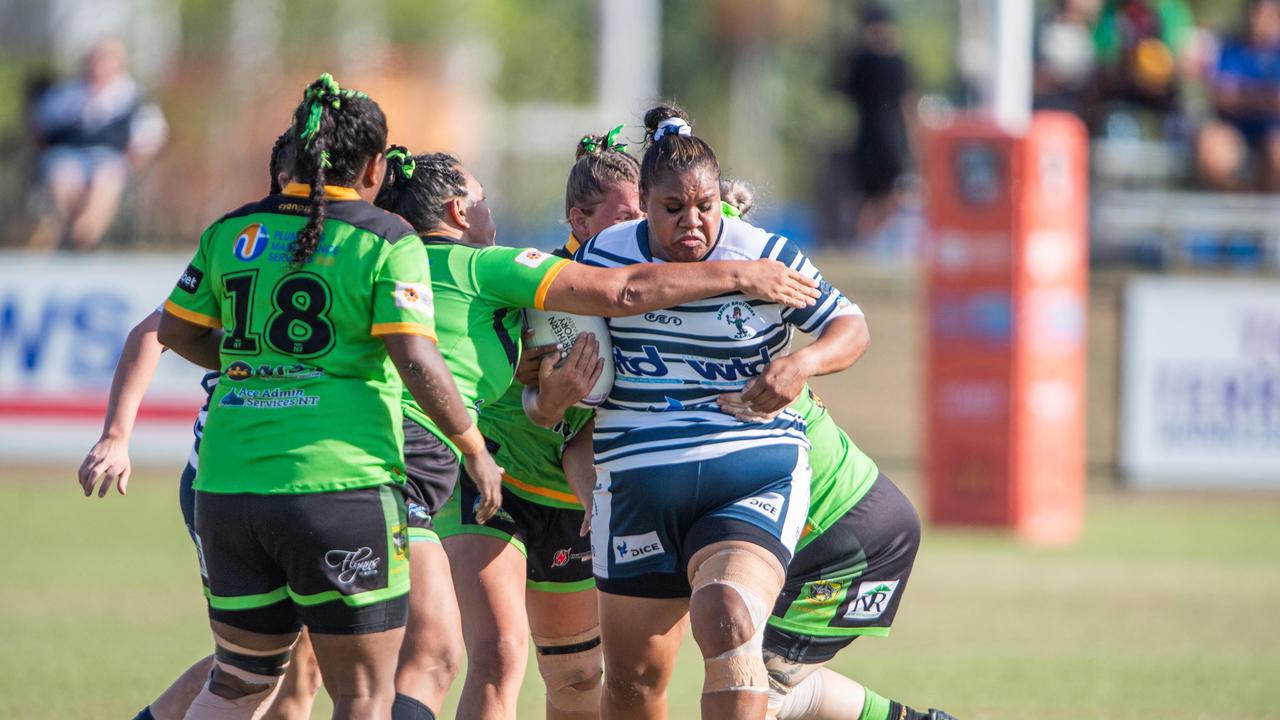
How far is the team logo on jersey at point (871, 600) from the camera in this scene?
17.3ft

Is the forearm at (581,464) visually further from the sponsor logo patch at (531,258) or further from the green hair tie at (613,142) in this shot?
the green hair tie at (613,142)

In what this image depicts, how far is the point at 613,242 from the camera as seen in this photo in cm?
510

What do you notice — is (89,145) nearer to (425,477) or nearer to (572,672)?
(572,672)

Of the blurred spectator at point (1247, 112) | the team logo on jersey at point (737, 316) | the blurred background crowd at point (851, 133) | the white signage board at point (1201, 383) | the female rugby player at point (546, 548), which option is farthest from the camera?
the blurred background crowd at point (851, 133)

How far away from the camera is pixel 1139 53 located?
653 inches

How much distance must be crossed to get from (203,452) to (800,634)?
1895mm

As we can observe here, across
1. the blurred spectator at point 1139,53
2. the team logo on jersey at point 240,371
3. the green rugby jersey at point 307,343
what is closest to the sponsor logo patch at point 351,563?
the green rugby jersey at point 307,343

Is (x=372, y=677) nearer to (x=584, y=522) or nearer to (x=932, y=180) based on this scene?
(x=584, y=522)

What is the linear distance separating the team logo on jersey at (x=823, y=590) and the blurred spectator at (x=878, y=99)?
42.5ft

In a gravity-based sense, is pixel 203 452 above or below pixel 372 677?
above

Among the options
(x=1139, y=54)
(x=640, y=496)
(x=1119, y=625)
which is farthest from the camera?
(x=1139, y=54)

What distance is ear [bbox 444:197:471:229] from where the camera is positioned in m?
5.22

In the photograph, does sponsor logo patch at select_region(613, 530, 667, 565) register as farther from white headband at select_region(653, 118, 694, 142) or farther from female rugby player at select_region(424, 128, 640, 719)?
white headband at select_region(653, 118, 694, 142)

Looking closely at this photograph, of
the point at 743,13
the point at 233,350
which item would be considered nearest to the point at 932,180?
the point at 233,350
